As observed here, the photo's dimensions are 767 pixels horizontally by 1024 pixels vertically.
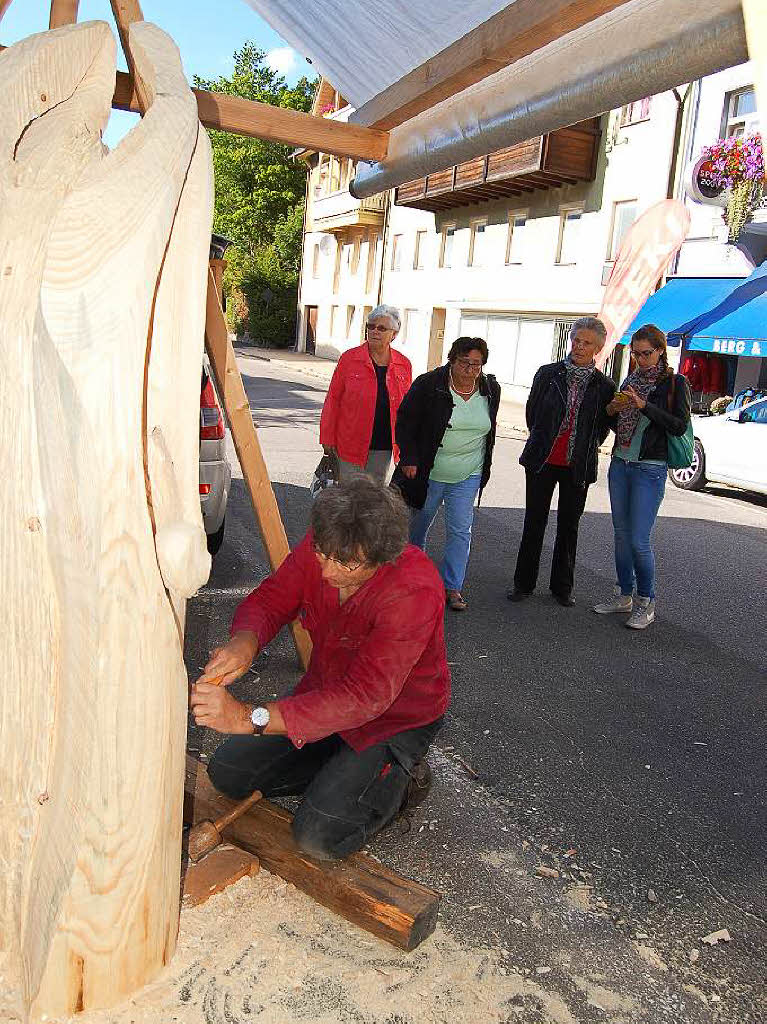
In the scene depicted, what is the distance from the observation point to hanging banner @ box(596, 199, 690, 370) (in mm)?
14234

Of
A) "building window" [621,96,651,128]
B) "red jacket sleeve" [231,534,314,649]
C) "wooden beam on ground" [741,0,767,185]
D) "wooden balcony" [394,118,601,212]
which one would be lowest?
"red jacket sleeve" [231,534,314,649]

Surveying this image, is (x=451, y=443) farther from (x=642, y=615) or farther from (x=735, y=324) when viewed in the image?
(x=735, y=324)

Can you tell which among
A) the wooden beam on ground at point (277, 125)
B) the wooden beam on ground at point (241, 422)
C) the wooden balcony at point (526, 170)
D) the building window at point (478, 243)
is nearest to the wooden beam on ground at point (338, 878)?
the wooden beam on ground at point (241, 422)

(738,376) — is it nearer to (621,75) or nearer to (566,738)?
(566,738)

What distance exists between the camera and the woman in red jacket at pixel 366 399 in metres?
5.60

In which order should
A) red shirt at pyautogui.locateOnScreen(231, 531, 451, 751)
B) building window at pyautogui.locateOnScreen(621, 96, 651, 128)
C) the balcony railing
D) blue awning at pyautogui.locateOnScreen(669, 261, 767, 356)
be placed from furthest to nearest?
the balcony railing, building window at pyautogui.locateOnScreen(621, 96, 651, 128), blue awning at pyautogui.locateOnScreen(669, 261, 767, 356), red shirt at pyautogui.locateOnScreen(231, 531, 451, 751)

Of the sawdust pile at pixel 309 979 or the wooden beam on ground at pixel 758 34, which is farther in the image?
the sawdust pile at pixel 309 979

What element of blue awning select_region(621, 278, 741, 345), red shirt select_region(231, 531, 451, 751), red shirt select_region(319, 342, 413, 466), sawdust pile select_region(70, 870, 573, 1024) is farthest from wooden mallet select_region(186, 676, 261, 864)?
blue awning select_region(621, 278, 741, 345)

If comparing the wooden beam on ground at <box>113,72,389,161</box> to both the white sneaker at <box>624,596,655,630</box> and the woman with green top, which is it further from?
the white sneaker at <box>624,596,655,630</box>

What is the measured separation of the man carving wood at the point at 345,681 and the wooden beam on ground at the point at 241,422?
79 centimetres

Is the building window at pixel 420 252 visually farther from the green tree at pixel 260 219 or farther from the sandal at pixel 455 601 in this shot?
the sandal at pixel 455 601

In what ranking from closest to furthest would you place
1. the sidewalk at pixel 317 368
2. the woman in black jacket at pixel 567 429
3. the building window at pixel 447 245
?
1. the woman in black jacket at pixel 567 429
2. the sidewalk at pixel 317 368
3. the building window at pixel 447 245

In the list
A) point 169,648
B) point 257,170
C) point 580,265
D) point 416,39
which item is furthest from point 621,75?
point 257,170

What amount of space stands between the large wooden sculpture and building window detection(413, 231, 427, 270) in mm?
27754
